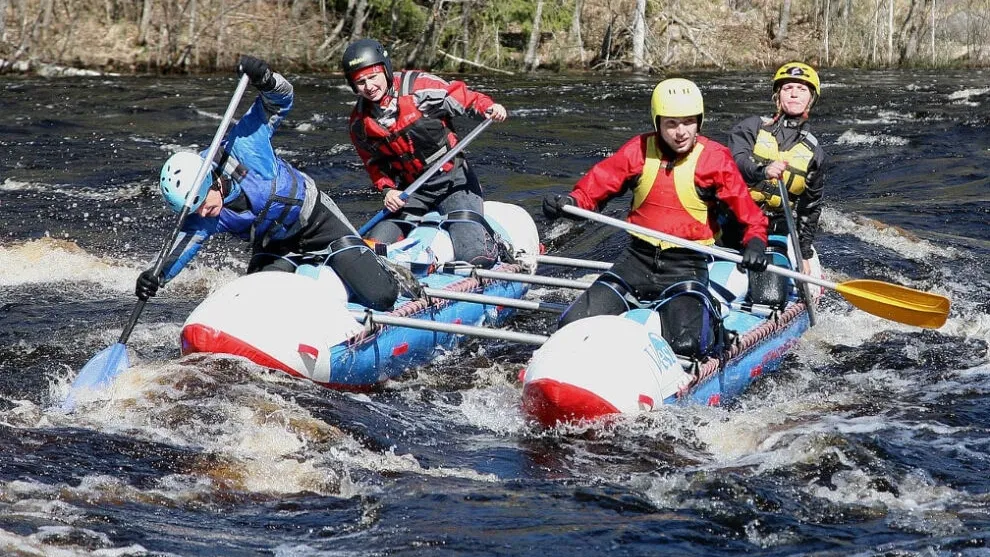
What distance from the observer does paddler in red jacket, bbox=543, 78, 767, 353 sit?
643 centimetres

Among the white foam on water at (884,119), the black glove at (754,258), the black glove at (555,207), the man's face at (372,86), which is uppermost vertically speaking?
the man's face at (372,86)

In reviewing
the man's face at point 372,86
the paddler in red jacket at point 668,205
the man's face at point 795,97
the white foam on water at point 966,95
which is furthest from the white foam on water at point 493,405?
the white foam on water at point 966,95

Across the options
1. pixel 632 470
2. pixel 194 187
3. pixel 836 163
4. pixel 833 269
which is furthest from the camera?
pixel 836 163

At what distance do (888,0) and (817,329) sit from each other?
27.7 meters

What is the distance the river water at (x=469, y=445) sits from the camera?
15.6 ft

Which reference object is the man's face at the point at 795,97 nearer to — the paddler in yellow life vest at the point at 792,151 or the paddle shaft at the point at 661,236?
the paddler in yellow life vest at the point at 792,151

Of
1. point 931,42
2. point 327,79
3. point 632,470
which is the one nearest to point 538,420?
point 632,470

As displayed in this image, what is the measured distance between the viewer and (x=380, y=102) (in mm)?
8258

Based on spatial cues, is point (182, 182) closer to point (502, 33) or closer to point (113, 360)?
point (113, 360)

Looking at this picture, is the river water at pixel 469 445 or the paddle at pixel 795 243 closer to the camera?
the river water at pixel 469 445

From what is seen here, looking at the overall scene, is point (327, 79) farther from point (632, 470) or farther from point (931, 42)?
point (632, 470)

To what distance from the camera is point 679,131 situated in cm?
633

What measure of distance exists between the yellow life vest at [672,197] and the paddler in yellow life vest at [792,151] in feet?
4.16

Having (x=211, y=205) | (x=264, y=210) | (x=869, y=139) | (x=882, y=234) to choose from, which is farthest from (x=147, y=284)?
(x=869, y=139)
